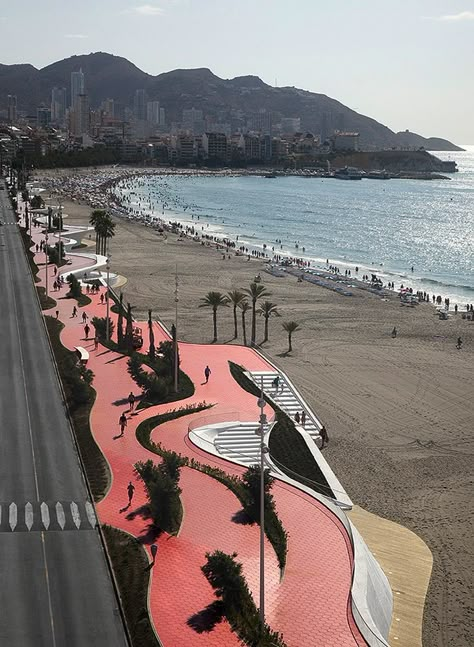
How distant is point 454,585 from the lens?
17.1 metres

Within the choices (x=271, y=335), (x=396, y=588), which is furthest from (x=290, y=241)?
(x=396, y=588)

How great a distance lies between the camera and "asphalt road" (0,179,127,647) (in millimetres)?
13742

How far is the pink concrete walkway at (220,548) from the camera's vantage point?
45.7 ft

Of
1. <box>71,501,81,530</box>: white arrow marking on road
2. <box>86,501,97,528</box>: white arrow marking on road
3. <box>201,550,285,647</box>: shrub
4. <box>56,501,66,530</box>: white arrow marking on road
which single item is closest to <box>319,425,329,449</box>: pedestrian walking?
<box>86,501,97,528</box>: white arrow marking on road

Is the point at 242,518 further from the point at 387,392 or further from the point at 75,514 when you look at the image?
the point at 387,392

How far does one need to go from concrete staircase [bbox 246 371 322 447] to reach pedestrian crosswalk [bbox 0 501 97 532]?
8135 millimetres

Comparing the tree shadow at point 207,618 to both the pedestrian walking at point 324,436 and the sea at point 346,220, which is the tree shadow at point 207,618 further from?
the sea at point 346,220

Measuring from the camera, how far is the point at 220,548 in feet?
53.9

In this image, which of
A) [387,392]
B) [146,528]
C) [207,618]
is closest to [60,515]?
[146,528]

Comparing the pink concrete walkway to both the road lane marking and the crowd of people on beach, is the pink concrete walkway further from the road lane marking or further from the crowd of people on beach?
the crowd of people on beach

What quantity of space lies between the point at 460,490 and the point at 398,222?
83.0 metres

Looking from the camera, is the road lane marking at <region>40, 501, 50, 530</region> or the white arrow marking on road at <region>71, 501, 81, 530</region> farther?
the white arrow marking on road at <region>71, 501, 81, 530</region>

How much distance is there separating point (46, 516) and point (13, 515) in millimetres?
660

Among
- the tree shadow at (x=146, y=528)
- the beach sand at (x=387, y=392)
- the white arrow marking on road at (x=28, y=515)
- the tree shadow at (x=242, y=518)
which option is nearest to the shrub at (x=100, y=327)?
the beach sand at (x=387, y=392)
